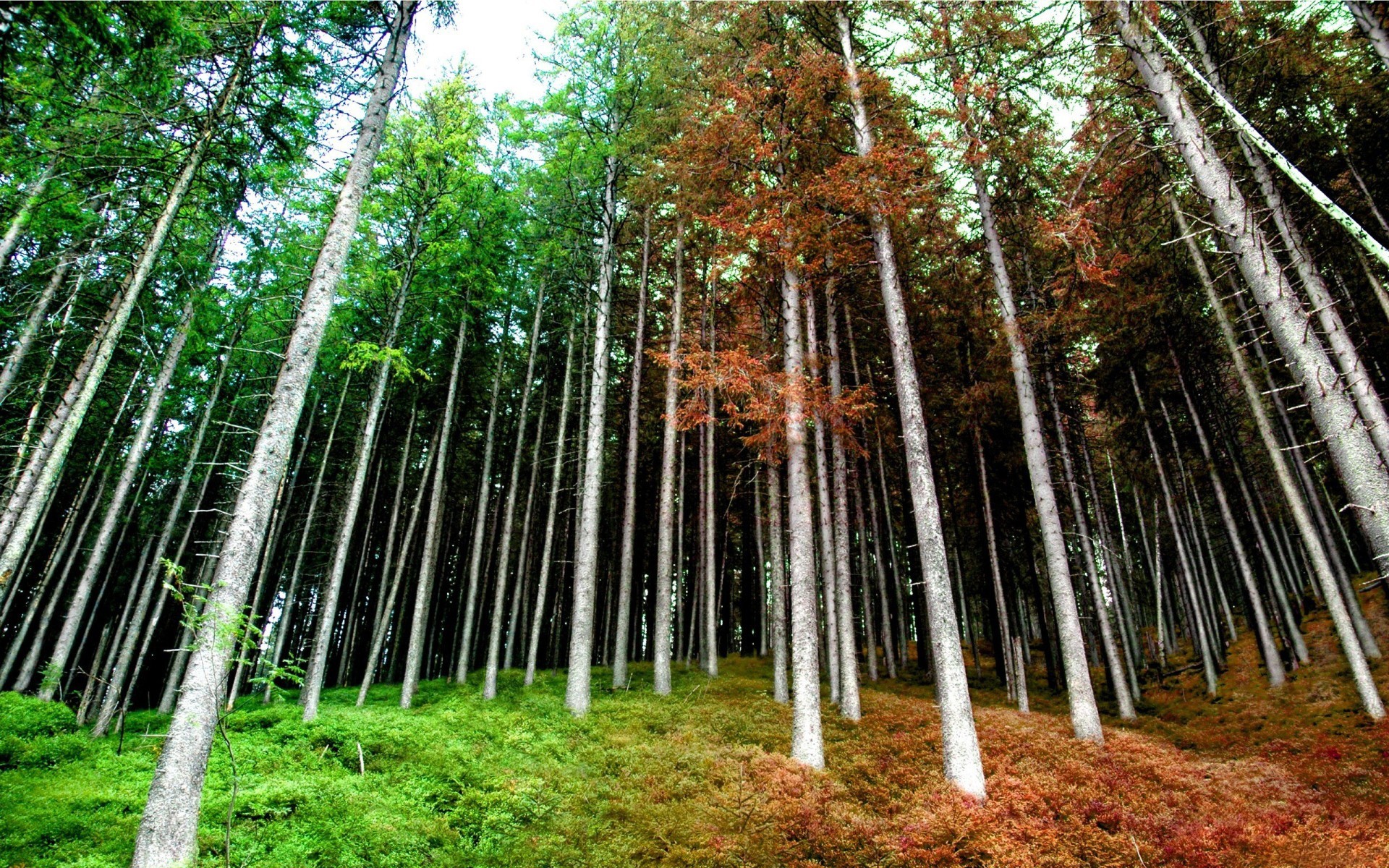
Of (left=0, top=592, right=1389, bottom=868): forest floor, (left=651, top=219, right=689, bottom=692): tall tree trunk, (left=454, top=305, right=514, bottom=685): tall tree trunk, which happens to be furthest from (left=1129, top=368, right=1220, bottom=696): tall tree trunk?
(left=454, top=305, right=514, bottom=685): tall tree trunk

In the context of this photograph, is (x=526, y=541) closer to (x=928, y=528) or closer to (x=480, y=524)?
(x=480, y=524)

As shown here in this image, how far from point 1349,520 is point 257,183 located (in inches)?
1423

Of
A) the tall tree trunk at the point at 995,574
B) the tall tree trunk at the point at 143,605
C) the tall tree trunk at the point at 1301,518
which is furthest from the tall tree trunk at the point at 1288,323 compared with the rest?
the tall tree trunk at the point at 143,605

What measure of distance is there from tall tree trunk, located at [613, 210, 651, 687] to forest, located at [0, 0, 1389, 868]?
182 millimetres

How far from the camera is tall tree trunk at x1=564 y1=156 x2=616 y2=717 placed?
12.0 m

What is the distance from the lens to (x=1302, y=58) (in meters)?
9.02

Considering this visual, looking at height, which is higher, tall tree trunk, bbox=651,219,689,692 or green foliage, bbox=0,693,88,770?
tall tree trunk, bbox=651,219,689,692

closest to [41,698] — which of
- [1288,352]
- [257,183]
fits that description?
[257,183]

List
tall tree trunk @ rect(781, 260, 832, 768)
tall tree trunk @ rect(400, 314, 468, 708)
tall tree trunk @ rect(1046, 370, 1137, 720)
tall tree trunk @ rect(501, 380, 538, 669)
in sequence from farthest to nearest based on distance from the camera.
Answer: tall tree trunk @ rect(501, 380, 538, 669) → tall tree trunk @ rect(400, 314, 468, 708) → tall tree trunk @ rect(1046, 370, 1137, 720) → tall tree trunk @ rect(781, 260, 832, 768)

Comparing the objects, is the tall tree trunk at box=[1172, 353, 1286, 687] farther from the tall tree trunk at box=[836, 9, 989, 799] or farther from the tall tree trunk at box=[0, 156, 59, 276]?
the tall tree trunk at box=[0, 156, 59, 276]

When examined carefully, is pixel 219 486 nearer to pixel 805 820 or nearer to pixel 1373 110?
pixel 805 820

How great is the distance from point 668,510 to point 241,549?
362 inches

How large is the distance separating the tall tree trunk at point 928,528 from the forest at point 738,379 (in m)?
0.08

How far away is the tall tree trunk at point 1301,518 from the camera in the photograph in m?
10.3
